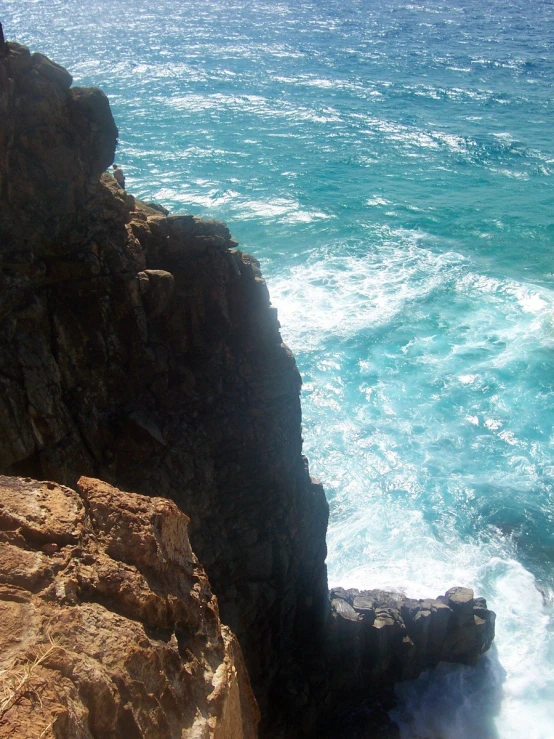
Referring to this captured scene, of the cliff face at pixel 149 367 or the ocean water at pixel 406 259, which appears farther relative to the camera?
the ocean water at pixel 406 259

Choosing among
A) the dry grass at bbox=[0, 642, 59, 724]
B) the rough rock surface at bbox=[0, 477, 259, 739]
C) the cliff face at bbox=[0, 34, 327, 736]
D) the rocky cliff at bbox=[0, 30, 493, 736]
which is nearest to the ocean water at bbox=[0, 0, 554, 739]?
the rocky cliff at bbox=[0, 30, 493, 736]

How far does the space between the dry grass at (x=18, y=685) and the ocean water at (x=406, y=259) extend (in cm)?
1779

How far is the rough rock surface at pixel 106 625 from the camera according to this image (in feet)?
17.6

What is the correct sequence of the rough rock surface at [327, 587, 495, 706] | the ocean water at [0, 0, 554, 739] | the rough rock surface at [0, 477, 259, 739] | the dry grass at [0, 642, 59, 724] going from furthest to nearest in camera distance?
the ocean water at [0, 0, 554, 739]
the rough rock surface at [327, 587, 495, 706]
the rough rock surface at [0, 477, 259, 739]
the dry grass at [0, 642, 59, 724]

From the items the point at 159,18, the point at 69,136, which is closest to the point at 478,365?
the point at 69,136

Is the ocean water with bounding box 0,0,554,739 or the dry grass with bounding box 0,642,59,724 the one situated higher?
the dry grass with bounding box 0,642,59,724

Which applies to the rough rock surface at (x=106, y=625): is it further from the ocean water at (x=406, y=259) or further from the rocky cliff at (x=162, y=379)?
A: the ocean water at (x=406, y=259)

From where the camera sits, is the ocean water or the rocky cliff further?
the ocean water

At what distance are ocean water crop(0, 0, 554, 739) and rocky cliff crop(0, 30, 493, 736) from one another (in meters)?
6.20

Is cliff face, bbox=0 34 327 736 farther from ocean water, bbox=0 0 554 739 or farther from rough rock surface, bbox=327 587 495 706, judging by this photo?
ocean water, bbox=0 0 554 739

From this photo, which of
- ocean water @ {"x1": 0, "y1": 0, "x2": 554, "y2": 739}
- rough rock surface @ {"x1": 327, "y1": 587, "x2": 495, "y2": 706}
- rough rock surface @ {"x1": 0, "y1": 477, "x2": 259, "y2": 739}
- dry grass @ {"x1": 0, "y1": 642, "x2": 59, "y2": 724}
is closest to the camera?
dry grass @ {"x1": 0, "y1": 642, "x2": 59, "y2": 724}

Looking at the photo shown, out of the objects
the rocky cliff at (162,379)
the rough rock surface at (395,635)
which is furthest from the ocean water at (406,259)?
the rocky cliff at (162,379)

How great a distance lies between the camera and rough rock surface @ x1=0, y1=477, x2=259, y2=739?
17.6 feet

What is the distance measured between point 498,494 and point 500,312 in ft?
49.7
